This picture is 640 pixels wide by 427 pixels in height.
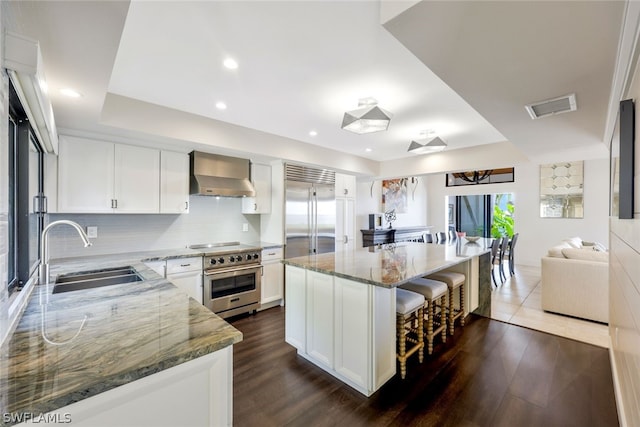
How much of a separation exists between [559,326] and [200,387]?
4.04 m

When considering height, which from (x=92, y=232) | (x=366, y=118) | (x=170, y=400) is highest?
(x=366, y=118)

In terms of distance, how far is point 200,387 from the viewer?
3.19 feet

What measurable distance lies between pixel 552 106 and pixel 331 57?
5.69 feet

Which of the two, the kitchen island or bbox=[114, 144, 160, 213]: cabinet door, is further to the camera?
bbox=[114, 144, 160, 213]: cabinet door

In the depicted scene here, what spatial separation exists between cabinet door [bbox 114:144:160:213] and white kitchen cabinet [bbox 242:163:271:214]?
48.4 inches

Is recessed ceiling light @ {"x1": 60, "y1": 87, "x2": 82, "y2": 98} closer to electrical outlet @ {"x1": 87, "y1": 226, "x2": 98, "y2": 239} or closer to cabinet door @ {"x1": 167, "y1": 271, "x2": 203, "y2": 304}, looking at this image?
electrical outlet @ {"x1": 87, "y1": 226, "x2": 98, "y2": 239}

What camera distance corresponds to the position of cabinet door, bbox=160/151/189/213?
323 cm

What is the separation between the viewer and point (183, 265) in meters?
3.13

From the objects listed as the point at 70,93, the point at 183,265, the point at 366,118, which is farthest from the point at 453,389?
the point at 70,93

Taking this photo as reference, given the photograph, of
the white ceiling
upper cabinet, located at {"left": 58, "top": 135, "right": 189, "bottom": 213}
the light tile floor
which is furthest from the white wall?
upper cabinet, located at {"left": 58, "top": 135, "right": 189, "bottom": 213}

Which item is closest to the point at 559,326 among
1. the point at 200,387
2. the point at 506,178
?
the point at 200,387

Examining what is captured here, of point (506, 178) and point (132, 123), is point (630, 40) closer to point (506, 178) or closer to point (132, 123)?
point (132, 123)

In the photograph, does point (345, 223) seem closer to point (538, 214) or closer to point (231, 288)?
point (231, 288)

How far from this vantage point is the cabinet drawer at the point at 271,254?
152 inches
